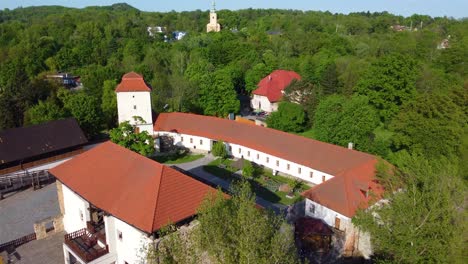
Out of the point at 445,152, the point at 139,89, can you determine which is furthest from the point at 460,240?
the point at 139,89

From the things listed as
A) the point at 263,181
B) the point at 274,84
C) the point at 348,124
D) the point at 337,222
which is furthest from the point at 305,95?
the point at 337,222

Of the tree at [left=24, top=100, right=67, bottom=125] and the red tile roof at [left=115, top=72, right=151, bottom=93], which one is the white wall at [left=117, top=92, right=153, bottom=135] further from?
the tree at [left=24, top=100, right=67, bottom=125]

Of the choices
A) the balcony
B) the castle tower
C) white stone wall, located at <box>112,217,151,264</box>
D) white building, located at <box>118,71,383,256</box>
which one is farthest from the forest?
the balcony

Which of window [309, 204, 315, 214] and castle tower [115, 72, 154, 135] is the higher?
castle tower [115, 72, 154, 135]

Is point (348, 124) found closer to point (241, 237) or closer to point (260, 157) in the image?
point (260, 157)

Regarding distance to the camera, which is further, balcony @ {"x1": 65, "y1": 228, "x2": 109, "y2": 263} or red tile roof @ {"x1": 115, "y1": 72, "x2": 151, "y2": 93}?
red tile roof @ {"x1": 115, "y1": 72, "x2": 151, "y2": 93}

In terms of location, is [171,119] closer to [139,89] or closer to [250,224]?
[139,89]
